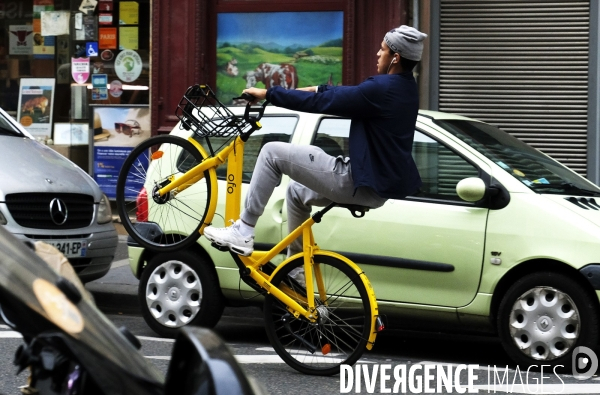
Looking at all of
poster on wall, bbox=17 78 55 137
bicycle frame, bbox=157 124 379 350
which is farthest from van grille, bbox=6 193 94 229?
poster on wall, bbox=17 78 55 137

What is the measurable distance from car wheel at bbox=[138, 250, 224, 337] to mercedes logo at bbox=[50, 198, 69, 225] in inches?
37.1

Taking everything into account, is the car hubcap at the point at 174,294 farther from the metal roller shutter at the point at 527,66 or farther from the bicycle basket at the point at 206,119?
the metal roller shutter at the point at 527,66

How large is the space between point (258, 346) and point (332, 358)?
3.89 feet

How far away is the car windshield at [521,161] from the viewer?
702 centimetres

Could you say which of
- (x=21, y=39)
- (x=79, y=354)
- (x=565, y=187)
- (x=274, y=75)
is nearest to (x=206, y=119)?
(x=565, y=187)

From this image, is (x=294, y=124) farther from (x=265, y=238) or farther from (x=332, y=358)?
(x=332, y=358)

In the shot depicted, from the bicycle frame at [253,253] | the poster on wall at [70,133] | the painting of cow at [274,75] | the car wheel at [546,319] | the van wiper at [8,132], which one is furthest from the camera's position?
the poster on wall at [70,133]

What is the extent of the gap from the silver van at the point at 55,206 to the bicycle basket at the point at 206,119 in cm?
207

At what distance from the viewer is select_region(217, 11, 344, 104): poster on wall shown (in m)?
12.3

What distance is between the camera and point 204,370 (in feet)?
6.88

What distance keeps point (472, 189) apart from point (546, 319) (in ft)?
3.01

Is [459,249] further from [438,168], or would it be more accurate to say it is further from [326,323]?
[326,323]

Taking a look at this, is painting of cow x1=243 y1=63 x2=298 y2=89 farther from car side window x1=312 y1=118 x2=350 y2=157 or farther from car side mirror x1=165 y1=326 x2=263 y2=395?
car side mirror x1=165 y1=326 x2=263 y2=395

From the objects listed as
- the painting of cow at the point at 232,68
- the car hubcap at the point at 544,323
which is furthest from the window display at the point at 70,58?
the car hubcap at the point at 544,323
